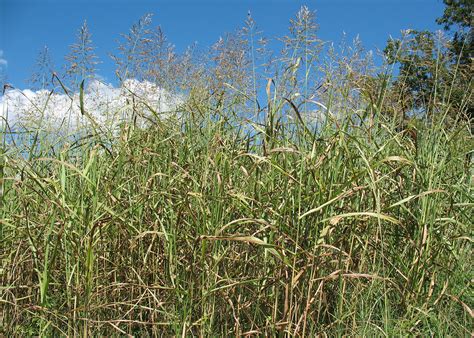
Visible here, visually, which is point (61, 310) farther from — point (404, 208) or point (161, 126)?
point (404, 208)

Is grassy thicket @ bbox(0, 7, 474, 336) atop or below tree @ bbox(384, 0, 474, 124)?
below

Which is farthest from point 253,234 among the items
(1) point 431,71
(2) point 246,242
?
(1) point 431,71

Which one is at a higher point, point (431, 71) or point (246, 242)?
point (431, 71)

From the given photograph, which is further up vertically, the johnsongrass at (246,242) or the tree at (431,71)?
the tree at (431,71)

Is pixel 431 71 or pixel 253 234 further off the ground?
pixel 431 71

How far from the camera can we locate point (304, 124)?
2.15 metres

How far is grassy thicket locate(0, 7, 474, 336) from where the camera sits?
80.2 inches

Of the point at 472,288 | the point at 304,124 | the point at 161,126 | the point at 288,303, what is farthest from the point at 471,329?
the point at 161,126

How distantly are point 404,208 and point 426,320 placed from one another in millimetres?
459

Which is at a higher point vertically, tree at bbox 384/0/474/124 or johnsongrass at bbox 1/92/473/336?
tree at bbox 384/0/474/124

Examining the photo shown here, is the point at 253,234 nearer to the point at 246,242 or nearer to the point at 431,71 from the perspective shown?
the point at 246,242

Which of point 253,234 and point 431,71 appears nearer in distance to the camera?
point 253,234

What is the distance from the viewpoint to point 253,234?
194 cm

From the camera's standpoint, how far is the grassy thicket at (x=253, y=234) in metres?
2.04
